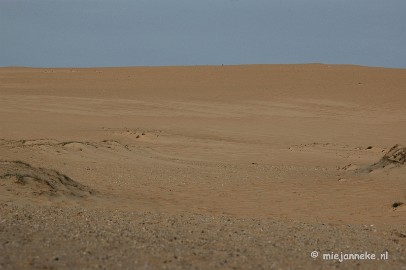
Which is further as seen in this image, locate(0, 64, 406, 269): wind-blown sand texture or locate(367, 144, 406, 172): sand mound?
locate(367, 144, 406, 172): sand mound

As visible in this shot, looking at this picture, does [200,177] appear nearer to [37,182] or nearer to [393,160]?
[37,182]

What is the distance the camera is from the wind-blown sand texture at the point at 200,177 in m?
6.35

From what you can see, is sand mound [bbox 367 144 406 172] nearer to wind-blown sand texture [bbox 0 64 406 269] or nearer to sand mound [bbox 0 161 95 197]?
wind-blown sand texture [bbox 0 64 406 269]

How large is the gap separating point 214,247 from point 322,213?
4.05m

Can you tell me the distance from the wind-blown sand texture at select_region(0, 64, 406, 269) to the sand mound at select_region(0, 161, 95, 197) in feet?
0.11

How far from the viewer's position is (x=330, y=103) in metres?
31.4

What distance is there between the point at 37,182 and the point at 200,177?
422 centimetres

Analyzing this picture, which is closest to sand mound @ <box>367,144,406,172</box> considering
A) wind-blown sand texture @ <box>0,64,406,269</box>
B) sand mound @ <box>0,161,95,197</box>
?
wind-blown sand texture @ <box>0,64,406,269</box>

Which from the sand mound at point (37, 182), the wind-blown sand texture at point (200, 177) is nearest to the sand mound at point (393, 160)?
the wind-blown sand texture at point (200, 177)

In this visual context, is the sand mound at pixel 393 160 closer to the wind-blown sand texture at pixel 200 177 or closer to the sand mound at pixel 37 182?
the wind-blown sand texture at pixel 200 177

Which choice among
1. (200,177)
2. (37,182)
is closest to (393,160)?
(200,177)

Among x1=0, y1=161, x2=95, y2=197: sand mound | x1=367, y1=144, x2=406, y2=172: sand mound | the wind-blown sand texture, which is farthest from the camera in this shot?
x1=367, y1=144, x2=406, y2=172: sand mound

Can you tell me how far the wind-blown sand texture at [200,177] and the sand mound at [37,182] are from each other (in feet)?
0.11

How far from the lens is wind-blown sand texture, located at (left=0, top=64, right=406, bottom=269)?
6.35 metres
